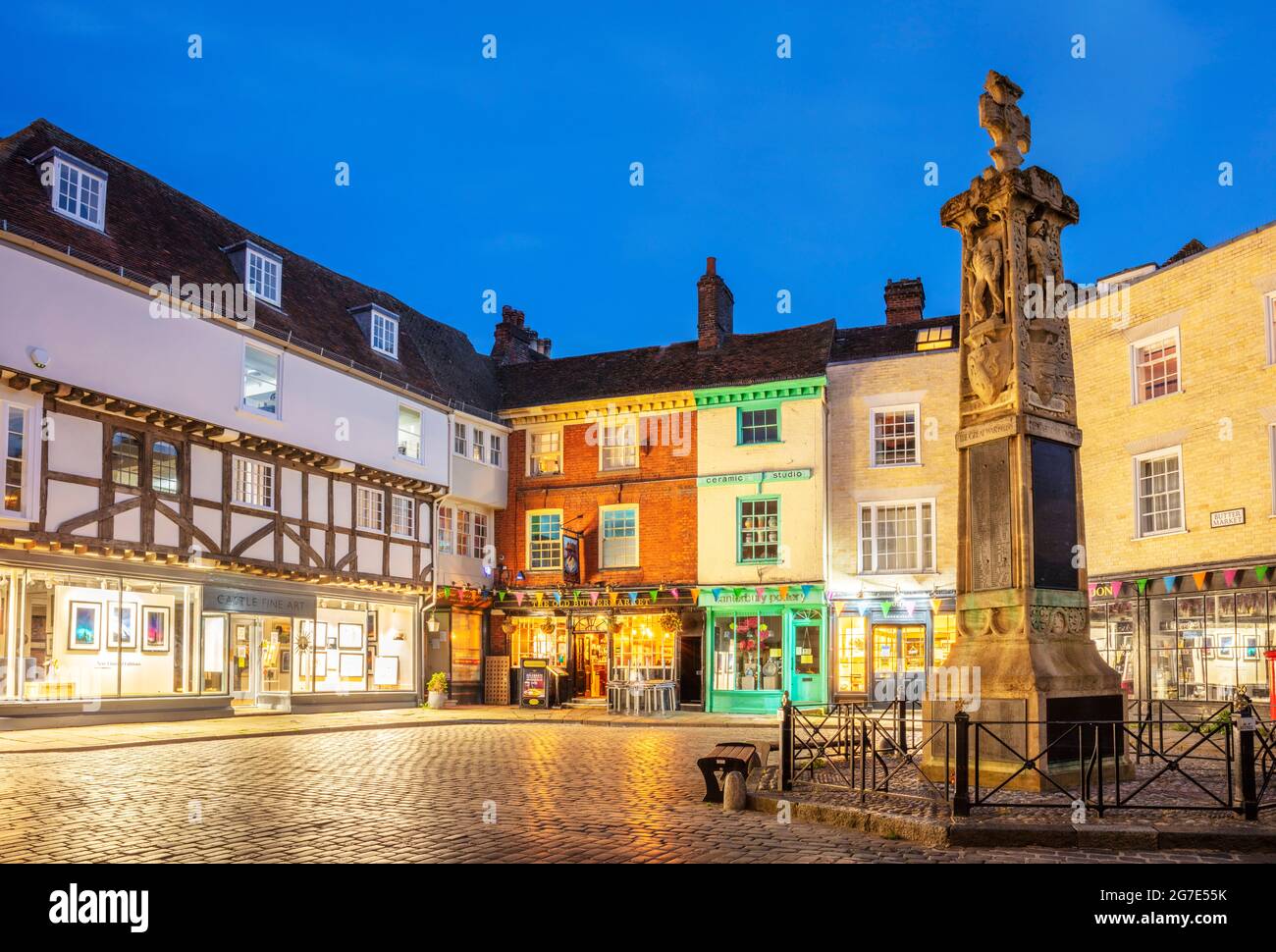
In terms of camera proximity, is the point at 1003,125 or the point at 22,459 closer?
the point at 1003,125

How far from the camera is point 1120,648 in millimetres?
23031

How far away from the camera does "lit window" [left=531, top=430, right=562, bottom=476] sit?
1328 inches

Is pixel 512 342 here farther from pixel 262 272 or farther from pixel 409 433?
pixel 262 272

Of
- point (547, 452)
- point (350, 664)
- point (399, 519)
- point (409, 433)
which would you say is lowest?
point (350, 664)

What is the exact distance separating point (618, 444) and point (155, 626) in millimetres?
14114

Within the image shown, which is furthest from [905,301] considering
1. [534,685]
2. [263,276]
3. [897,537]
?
[263,276]

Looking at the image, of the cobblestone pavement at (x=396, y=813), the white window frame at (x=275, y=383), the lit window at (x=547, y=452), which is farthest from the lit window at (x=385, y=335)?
the cobblestone pavement at (x=396, y=813)

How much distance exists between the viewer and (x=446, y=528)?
32094 mm

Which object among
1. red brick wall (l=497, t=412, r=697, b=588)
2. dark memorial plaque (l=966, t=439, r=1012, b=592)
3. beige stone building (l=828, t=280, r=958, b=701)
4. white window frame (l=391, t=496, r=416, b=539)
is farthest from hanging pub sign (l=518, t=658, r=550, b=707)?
dark memorial plaque (l=966, t=439, r=1012, b=592)

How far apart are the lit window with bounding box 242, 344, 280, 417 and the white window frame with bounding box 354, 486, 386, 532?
368 cm

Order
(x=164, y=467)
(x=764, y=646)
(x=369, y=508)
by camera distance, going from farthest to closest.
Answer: (x=764, y=646), (x=369, y=508), (x=164, y=467)

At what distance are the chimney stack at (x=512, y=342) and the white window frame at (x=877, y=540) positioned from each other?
13.7 meters

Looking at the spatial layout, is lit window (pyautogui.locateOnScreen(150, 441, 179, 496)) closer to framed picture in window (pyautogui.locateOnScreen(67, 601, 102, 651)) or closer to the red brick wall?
framed picture in window (pyautogui.locateOnScreen(67, 601, 102, 651))
